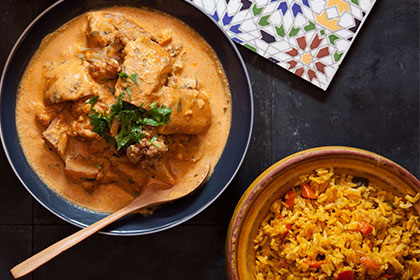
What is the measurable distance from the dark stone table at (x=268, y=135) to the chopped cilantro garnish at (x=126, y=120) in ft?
2.57

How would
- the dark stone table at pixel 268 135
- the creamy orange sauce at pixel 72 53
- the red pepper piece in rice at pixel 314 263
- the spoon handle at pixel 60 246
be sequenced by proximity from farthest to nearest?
the dark stone table at pixel 268 135 → the creamy orange sauce at pixel 72 53 → the red pepper piece in rice at pixel 314 263 → the spoon handle at pixel 60 246

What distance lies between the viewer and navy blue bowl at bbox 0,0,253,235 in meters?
2.76

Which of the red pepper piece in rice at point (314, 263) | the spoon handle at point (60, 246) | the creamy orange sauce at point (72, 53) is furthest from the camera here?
the creamy orange sauce at point (72, 53)

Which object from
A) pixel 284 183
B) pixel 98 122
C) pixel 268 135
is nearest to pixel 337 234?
pixel 284 183

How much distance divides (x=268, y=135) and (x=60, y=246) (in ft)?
4.98

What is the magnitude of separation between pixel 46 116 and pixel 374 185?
207 centimetres

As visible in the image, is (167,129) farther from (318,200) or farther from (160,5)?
(318,200)

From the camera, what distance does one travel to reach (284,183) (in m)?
2.77

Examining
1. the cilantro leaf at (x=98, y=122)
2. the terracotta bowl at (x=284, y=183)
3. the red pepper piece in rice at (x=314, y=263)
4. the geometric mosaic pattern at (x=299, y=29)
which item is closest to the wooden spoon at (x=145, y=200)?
the terracotta bowl at (x=284, y=183)

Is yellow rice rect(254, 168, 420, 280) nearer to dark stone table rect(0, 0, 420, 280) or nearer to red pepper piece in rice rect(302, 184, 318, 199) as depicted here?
red pepper piece in rice rect(302, 184, 318, 199)

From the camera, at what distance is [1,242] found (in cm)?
302

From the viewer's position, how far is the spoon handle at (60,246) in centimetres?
256

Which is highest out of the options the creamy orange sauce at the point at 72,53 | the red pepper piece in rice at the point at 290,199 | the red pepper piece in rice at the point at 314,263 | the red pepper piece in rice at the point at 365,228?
the creamy orange sauce at the point at 72,53

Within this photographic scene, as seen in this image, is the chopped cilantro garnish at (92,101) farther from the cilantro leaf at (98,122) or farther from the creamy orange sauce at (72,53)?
the creamy orange sauce at (72,53)
